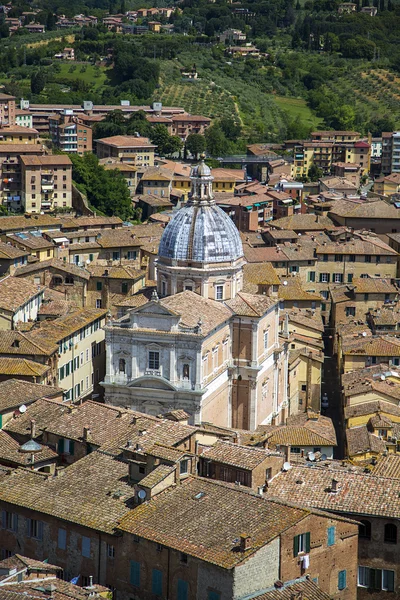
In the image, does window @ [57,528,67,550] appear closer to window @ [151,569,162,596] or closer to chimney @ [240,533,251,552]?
window @ [151,569,162,596]

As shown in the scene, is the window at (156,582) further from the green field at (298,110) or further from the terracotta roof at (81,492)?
the green field at (298,110)

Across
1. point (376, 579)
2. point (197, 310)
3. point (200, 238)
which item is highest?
point (200, 238)

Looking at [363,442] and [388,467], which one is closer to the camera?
[388,467]

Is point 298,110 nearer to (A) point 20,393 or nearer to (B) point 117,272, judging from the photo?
(B) point 117,272

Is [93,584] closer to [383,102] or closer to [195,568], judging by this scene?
[195,568]

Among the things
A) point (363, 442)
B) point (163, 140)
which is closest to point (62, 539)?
point (363, 442)

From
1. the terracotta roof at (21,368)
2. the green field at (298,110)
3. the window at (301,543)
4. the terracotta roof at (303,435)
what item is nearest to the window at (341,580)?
the window at (301,543)
